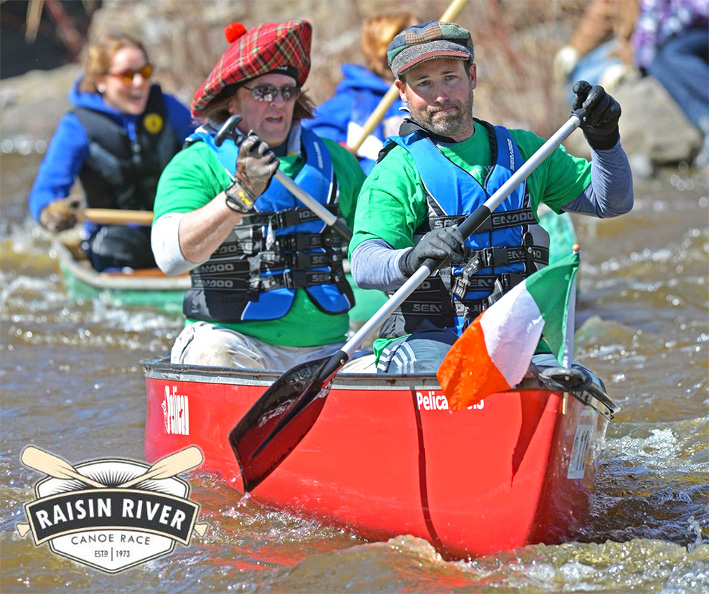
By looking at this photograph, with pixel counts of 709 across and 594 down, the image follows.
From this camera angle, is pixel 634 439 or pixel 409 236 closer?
pixel 409 236

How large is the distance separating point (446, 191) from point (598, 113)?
485mm

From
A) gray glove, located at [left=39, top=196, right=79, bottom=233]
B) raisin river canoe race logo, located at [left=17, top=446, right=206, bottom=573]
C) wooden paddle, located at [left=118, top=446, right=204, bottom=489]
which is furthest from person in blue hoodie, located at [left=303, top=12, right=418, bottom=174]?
raisin river canoe race logo, located at [left=17, top=446, right=206, bottom=573]

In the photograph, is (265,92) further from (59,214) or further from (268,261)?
(59,214)

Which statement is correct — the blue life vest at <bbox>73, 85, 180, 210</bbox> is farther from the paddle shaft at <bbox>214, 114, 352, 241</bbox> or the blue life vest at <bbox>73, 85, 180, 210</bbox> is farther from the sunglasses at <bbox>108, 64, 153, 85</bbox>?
the paddle shaft at <bbox>214, 114, 352, 241</bbox>

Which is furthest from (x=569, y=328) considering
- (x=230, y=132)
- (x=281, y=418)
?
(x=230, y=132)

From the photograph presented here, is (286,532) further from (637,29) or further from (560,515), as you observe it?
(637,29)

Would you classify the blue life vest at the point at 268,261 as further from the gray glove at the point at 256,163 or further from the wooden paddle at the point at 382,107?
the wooden paddle at the point at 382,107

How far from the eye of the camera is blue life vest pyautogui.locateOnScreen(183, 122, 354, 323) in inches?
155

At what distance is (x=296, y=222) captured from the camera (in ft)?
13.1

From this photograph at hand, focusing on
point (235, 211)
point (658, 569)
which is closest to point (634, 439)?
point (658, 569)

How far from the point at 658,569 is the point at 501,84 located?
27.9ft

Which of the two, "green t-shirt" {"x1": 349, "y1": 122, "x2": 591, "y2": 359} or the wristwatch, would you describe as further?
the wristwatch

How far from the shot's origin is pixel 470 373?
2.88 m

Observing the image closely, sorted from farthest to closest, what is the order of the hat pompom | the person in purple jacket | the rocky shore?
the rocky shore → the person in purple jacket → the hat pompom
